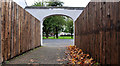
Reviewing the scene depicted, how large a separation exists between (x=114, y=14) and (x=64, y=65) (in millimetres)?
1789

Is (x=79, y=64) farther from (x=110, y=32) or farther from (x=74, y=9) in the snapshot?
(x=74, y=9)

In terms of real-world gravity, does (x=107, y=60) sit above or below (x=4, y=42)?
below

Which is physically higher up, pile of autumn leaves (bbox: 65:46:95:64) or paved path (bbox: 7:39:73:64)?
pile of autumn leaves (bbox: 65:46:95:64)

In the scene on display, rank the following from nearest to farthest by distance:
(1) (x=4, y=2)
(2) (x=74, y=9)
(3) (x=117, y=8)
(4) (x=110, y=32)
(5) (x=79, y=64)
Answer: (3) (x=117, y=8), (4) (x=110, y=32), (5) (x=79, y=64), (1) (x=4, y=2), (2) (x=74, y=9)

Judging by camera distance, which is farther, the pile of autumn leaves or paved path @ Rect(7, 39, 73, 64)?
paved path @ Rect(7, 39, 73, 64)

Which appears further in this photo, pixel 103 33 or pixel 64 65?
pixel 64 65

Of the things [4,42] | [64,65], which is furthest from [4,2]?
[64,65]

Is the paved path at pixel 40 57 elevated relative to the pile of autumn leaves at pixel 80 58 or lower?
lower

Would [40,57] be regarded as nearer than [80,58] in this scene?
No

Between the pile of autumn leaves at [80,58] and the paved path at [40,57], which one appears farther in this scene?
the paved path at [40,57]

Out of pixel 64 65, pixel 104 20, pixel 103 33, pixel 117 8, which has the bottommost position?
pixel 64 65

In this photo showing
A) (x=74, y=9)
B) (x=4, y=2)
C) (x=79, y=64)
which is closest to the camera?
(x=79, y=64)

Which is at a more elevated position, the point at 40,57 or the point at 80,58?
the point at 80,58

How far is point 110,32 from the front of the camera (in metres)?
1.93
